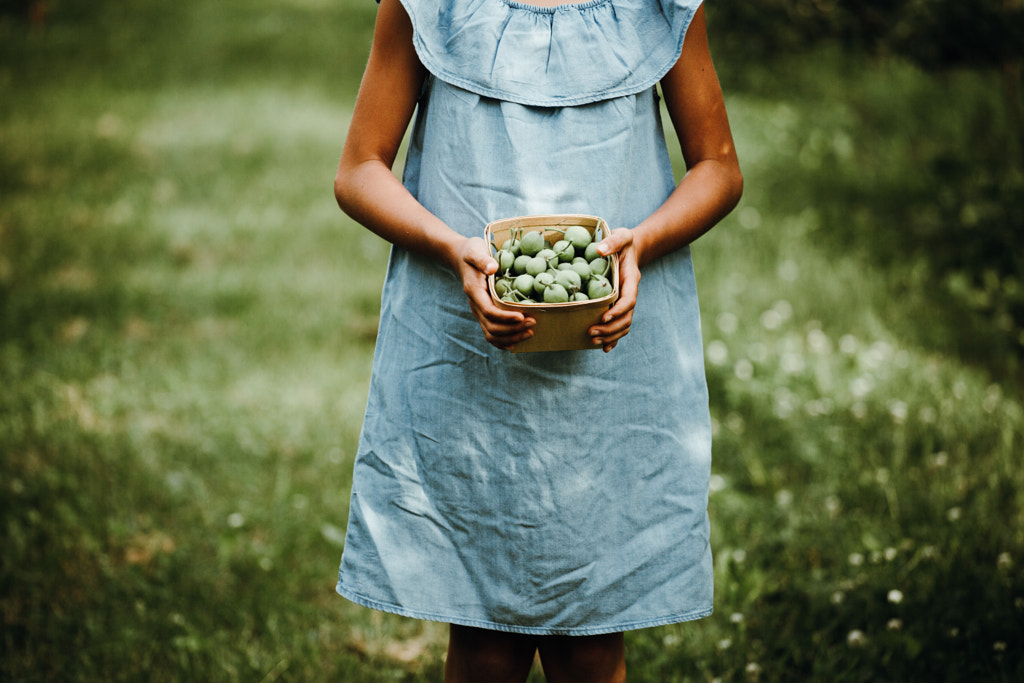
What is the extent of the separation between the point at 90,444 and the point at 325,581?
1226mm

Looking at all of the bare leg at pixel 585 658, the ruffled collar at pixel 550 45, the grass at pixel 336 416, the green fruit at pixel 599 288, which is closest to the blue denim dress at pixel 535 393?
the ruffled collar at pixel 550 45

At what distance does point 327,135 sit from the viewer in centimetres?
750

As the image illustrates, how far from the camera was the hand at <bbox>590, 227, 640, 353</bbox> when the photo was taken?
1.39 metres

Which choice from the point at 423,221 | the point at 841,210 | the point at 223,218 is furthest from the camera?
the point at 223,218

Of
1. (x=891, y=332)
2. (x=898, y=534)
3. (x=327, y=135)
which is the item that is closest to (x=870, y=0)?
(x=891, y=332)

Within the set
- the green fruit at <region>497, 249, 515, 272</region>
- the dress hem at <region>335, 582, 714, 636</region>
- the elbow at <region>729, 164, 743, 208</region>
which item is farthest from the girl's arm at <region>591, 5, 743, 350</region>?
the dress hem at <region>335, 582, 714, 636</region>

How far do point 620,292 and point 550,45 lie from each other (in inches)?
18.8

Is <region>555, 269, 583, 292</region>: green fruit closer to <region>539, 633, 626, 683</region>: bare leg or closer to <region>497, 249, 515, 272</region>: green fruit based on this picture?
<region>497, 249, 515, 272</region>: green fruit

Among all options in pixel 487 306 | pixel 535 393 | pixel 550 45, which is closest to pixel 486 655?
pixel 535 393

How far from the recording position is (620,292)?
1.45 meters

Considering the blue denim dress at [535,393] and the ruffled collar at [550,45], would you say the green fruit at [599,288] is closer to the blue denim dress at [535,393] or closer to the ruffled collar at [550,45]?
the blue denim dress at [535,393]

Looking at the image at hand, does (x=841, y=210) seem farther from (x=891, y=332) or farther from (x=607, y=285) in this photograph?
(x=607, y=285)

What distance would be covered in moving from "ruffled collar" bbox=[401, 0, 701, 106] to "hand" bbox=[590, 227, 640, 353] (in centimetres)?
29

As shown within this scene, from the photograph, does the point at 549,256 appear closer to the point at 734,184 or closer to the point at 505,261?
the point at 505,261
